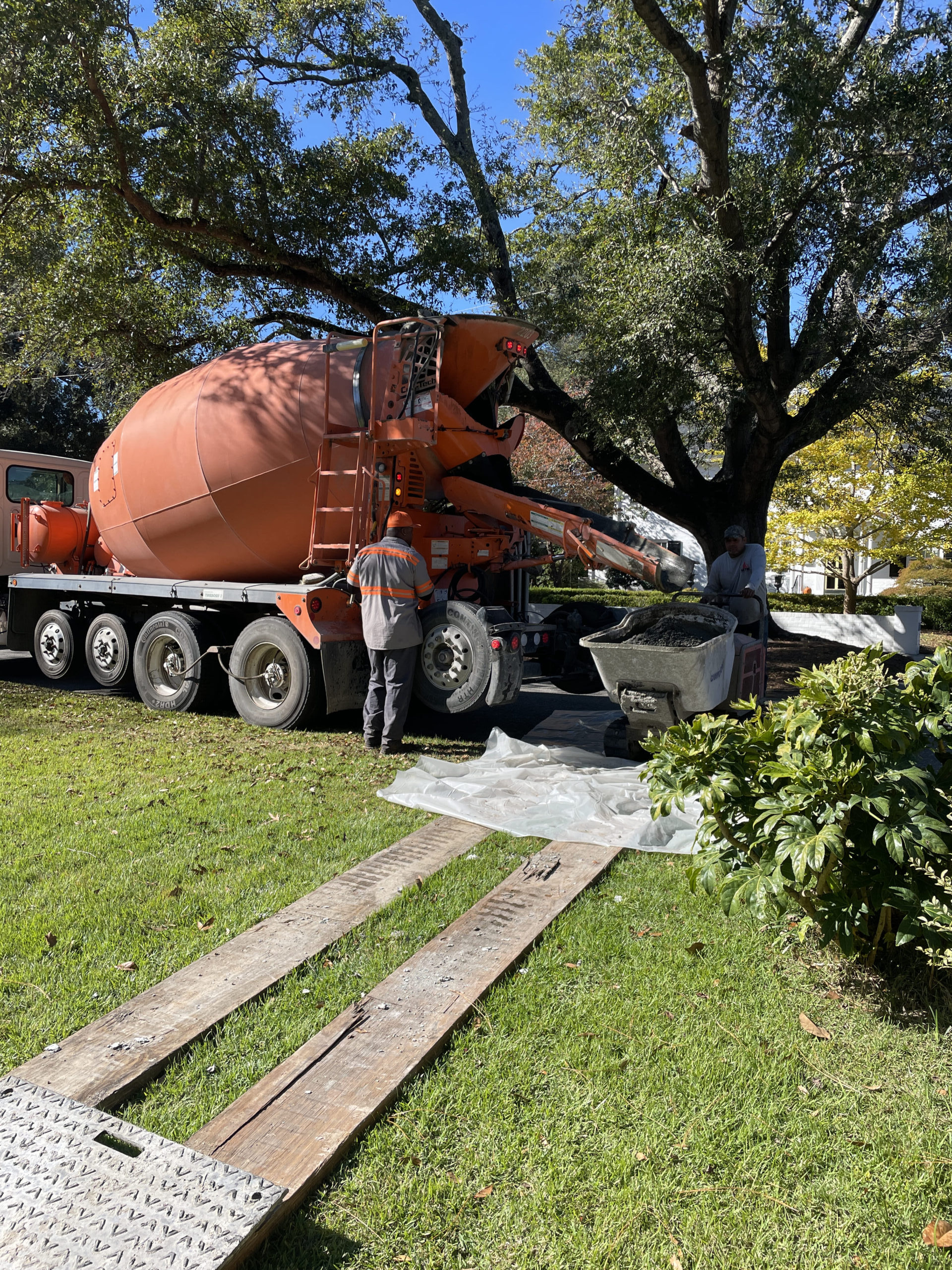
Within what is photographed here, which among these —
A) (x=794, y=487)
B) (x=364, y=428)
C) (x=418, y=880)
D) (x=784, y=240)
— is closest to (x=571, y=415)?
(x=784, y=240)

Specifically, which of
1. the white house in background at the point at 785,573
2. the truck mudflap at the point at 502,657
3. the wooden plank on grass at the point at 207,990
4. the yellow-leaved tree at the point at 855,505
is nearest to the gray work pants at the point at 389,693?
the truck mudflap at the point at 502,657

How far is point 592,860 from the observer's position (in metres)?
4.73

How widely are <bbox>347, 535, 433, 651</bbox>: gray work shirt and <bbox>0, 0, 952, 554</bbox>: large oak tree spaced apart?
401cm

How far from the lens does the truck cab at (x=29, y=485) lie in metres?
12.6

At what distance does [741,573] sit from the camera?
8.11 meters

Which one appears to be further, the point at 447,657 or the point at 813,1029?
the point at 447,657

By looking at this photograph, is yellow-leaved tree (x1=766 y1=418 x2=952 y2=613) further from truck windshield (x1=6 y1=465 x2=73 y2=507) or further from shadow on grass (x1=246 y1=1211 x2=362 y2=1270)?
shadow on grass (x1=246 y1=1211 x2=362 y2=1270)

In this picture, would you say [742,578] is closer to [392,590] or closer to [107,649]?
[392,590]

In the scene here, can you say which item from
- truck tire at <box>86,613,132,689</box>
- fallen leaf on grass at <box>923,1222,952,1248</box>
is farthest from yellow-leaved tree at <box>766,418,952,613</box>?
fallen leaf on grass at <box>923,1222,952,1248</box>

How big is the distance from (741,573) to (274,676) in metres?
4.43

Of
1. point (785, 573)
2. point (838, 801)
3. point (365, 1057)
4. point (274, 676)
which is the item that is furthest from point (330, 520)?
point (785, 573)

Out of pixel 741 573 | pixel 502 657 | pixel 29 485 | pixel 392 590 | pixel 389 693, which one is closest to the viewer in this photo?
pixel 392 590

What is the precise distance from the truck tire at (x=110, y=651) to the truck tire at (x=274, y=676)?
1.65 meters

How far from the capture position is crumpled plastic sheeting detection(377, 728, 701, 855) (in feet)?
16.7
